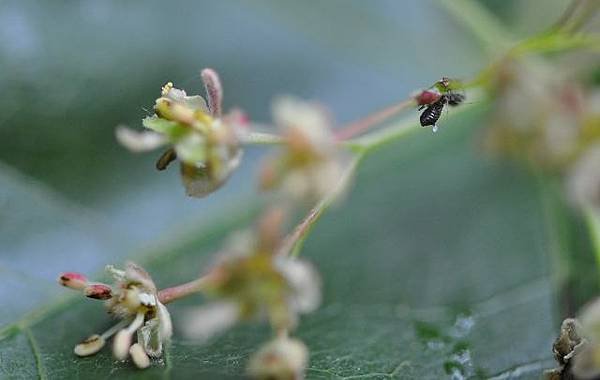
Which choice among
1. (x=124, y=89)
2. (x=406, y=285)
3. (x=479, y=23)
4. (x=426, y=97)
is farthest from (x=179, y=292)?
(x=479, y=23)

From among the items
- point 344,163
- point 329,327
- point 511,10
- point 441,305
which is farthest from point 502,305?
point 511,10

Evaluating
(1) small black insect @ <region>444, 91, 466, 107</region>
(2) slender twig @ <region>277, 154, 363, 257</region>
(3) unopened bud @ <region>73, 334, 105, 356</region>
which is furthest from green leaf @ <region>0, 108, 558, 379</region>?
(1) small black insect @ <region>444, 91, 466, 107</region>

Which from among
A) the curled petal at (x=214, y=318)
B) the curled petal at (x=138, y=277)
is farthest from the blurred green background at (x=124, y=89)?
the curled petal at (x=214, y=318)

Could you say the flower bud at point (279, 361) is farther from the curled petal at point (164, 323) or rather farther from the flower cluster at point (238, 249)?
the curled petal at point (164, 323)

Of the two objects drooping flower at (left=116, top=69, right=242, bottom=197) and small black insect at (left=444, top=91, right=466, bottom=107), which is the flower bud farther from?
small black insect at (left=444, top=91, right=466, bottom=107)

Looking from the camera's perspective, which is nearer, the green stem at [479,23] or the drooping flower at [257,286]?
the drooping flower at [257,286]

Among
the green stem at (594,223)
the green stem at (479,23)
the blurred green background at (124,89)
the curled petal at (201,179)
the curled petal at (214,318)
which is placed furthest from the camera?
the green stem at (479,23)
